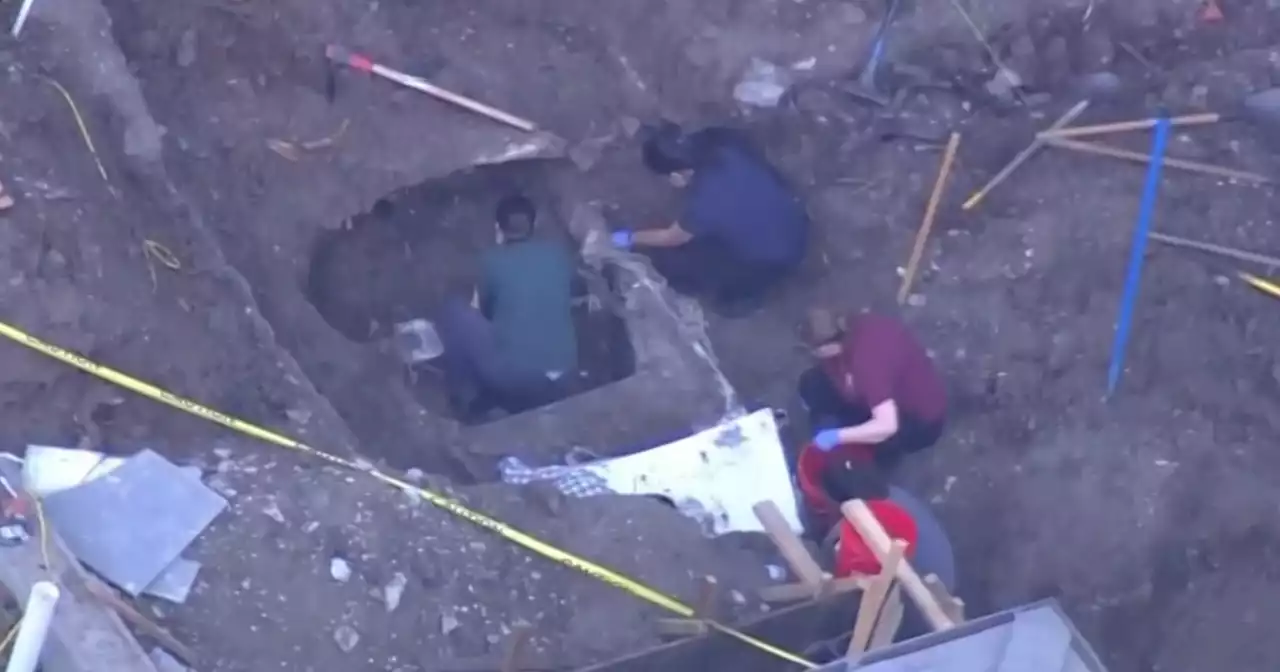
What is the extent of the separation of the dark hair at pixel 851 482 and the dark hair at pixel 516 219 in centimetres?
186

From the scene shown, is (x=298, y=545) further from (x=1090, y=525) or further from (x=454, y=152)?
(x=1090, y=525)

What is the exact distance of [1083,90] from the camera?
8188 mm

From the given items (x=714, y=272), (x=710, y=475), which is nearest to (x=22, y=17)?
(x=714, y=272)

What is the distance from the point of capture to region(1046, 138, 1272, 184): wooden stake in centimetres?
790

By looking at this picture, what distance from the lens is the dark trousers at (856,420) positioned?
266 inches

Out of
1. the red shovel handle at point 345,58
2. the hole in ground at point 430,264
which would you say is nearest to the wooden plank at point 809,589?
the hole in ground at point 430,264

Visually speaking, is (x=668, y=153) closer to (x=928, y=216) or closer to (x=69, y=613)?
(x=928, y=216)

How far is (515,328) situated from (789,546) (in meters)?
1.76

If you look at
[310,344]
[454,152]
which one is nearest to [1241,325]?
[454,152]

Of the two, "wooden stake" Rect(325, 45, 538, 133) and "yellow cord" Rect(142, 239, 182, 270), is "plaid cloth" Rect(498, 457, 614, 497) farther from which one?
"wooden stake" Rect(325, 45, 538, 133)

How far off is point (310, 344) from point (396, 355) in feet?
1.66

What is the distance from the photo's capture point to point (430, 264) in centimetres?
758

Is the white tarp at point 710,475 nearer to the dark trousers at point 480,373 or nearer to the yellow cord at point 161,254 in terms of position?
the dark trousers at point 480,373

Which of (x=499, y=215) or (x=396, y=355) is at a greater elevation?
(x=499, y=215)
